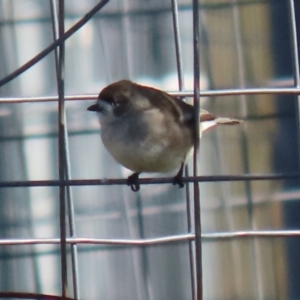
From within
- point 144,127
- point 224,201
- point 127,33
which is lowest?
point 224,201

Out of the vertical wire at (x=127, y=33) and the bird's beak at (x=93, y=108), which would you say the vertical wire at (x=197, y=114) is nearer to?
the bird's beak at (x=93, y=108)

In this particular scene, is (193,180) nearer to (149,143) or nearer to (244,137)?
(149,143)

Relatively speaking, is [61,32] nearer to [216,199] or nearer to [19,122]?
[19,122]

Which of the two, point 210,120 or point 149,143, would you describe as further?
point 210,120

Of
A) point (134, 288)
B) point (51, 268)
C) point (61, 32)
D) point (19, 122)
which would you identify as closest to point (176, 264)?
point (134, 288)

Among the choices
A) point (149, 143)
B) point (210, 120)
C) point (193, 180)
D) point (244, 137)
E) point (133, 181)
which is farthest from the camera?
point (244, 137)

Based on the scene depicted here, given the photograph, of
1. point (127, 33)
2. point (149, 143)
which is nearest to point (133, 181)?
point (149, 143)

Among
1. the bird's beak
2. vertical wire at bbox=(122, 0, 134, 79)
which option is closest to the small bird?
the bird's beak

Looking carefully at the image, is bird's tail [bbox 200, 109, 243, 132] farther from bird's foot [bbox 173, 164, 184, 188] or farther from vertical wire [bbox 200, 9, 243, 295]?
vertical wire [bbox 200, 9, 243, 295]
